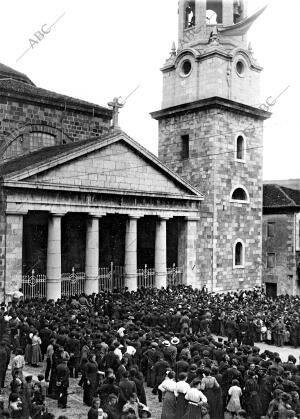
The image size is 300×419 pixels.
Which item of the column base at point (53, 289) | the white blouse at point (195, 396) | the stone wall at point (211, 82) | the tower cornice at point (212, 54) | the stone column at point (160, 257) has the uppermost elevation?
the tower cornice at point (212, 54)

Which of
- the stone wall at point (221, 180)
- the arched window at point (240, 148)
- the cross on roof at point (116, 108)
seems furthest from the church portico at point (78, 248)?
the arched window at point (240, 148)

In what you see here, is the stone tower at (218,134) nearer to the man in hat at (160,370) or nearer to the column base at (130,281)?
the column base at (130,281)

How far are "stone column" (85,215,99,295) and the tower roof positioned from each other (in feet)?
44.9

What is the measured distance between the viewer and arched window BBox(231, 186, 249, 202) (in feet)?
119

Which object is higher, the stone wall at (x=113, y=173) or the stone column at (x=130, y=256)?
the stone wall at (x=113, y=173)

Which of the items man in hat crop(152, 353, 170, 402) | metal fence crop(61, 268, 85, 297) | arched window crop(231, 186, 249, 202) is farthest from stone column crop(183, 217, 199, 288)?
man in hat crop(152, 353, 170, 402)

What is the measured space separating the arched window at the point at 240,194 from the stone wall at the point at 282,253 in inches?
224

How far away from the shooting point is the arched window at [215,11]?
1391 inches

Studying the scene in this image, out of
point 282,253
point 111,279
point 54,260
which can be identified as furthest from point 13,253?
point 282,253

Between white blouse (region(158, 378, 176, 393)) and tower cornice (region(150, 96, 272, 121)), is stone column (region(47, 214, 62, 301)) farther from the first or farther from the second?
white blouse (region(158, 378, 176, 393))

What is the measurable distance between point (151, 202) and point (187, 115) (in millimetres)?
8861

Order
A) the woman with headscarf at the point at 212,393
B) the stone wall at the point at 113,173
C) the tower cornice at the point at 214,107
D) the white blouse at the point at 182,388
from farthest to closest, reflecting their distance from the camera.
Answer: the tower cornice at the point at 214,107
the stone wall at the point at 113,173
the woman with headscarf at the point at 212,393
the white blouse at the point at 182,388

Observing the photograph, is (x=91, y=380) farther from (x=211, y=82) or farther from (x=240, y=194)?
(x=211, y=82)

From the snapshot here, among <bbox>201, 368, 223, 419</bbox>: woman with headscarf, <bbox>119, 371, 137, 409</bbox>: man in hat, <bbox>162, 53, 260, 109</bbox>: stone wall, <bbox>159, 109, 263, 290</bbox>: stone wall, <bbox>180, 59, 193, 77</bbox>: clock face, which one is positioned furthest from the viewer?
<bbox>180, 59, 193, 77</bbox>: clock face
